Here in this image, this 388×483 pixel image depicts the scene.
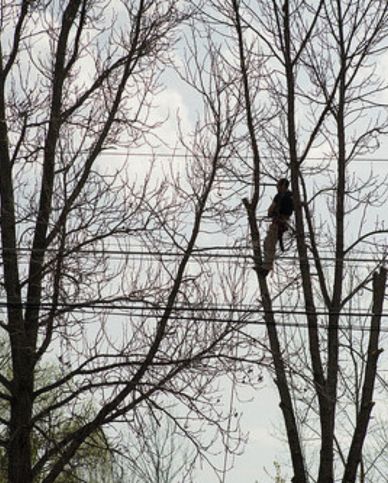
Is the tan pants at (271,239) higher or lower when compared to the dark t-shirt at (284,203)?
lower

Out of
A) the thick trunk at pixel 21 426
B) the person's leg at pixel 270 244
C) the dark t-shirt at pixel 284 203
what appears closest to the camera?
the thick trunk at pixel 21 426

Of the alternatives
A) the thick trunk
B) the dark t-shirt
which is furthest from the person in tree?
the thick trunk

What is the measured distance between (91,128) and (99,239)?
1.85 m

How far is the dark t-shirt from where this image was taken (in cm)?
1448

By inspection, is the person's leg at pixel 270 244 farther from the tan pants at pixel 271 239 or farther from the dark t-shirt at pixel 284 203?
the dark t-shirt at pixel 284 203

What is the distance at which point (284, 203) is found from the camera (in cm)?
1452

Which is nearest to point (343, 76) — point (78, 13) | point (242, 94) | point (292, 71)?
point (292, 71)

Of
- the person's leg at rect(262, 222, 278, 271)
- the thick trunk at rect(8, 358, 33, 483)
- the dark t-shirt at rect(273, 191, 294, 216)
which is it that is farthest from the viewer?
the dark t-shirt at rect(273, 191, 294, 216)

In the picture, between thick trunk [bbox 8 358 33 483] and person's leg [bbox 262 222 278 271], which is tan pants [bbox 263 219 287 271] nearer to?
person's leg [bbox 262 222 278 271]

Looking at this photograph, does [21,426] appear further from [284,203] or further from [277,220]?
[284,203]

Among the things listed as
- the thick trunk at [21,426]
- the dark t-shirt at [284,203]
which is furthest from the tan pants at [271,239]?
the thick trunk at [21,426]

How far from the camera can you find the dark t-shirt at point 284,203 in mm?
14484

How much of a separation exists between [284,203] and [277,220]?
1.08ft

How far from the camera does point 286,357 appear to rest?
14.5 m
